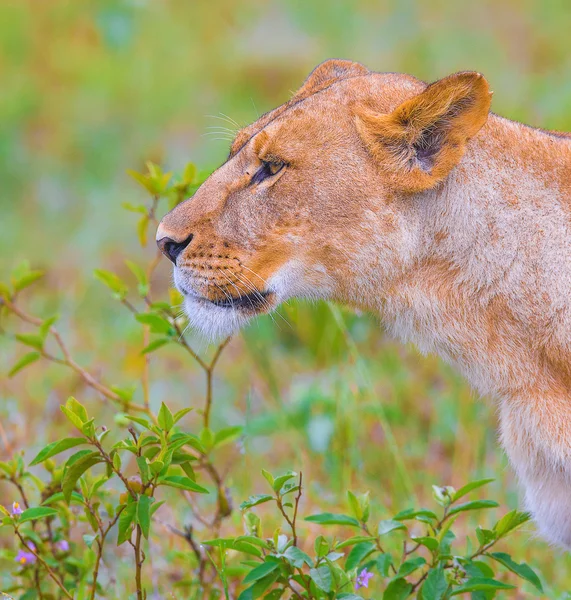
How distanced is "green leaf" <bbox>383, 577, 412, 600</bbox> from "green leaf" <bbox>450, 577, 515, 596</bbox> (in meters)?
0.13

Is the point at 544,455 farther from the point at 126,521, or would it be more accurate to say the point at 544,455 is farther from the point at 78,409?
the point at 78,409

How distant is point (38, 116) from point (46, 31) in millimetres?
1142

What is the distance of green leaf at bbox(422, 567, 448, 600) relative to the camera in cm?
237

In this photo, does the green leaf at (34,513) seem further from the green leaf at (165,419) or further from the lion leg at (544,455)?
the lion leg at (544,455)

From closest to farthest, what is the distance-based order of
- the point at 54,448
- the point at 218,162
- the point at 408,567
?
the point at 54,448 → the point at 408,567 → the point at 218,162

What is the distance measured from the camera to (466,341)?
2.71 metres

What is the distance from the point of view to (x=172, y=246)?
9.20 feet

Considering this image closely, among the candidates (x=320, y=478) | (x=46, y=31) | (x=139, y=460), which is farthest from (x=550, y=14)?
(x=139, y=460)

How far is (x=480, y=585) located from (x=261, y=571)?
0.53 metres

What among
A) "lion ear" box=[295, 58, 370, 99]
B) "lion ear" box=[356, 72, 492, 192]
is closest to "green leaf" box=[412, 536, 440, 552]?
"lion ear" box=[356, 72, 492, 192]

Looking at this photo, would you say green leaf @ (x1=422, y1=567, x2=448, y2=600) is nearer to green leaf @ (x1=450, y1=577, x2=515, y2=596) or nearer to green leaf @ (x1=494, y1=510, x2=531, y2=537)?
green leaf @ (x1=450, y1=577, x2=515, y2=596)

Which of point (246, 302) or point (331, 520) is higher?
point (246, 302)

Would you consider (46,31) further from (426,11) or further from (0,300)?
(0,300)

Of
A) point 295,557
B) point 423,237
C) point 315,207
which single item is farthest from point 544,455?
point 315,207
